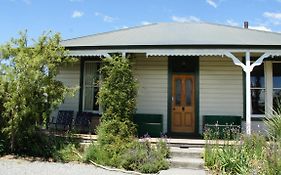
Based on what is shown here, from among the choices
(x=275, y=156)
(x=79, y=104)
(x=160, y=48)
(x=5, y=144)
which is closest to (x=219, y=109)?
(x=160, y=48)

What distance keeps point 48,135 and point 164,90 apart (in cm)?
496

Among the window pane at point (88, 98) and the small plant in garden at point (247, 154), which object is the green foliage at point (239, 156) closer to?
the small plant in garden at point (247, 154)

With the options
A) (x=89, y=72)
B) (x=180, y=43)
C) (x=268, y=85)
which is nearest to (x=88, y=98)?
(x=89, y=72)

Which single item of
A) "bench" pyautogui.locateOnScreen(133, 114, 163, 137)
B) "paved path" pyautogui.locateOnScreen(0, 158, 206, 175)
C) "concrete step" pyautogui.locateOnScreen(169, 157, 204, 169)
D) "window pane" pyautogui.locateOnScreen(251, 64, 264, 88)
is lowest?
"paved path" pyautogui.locateOnScreen(0, 158, 206, 175)

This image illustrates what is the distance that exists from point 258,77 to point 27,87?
29.0 feet

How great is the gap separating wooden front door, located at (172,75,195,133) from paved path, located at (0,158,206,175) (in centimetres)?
460

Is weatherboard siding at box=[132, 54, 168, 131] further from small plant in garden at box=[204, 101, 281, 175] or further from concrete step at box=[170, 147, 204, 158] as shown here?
small plant in garden at box=[204, 101, 281, 175]

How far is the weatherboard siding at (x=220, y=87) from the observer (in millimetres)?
13680

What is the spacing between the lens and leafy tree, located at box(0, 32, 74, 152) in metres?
10.4

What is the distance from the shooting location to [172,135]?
44.5 ft

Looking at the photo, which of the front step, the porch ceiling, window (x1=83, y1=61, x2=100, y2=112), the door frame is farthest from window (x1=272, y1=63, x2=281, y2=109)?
window (x1=83, y1=61, x2=100, y2=112)

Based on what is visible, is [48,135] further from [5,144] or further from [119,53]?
[119,53]

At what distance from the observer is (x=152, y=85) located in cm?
1412

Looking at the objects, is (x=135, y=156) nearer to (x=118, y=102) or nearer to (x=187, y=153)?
(x=187, y=153)
